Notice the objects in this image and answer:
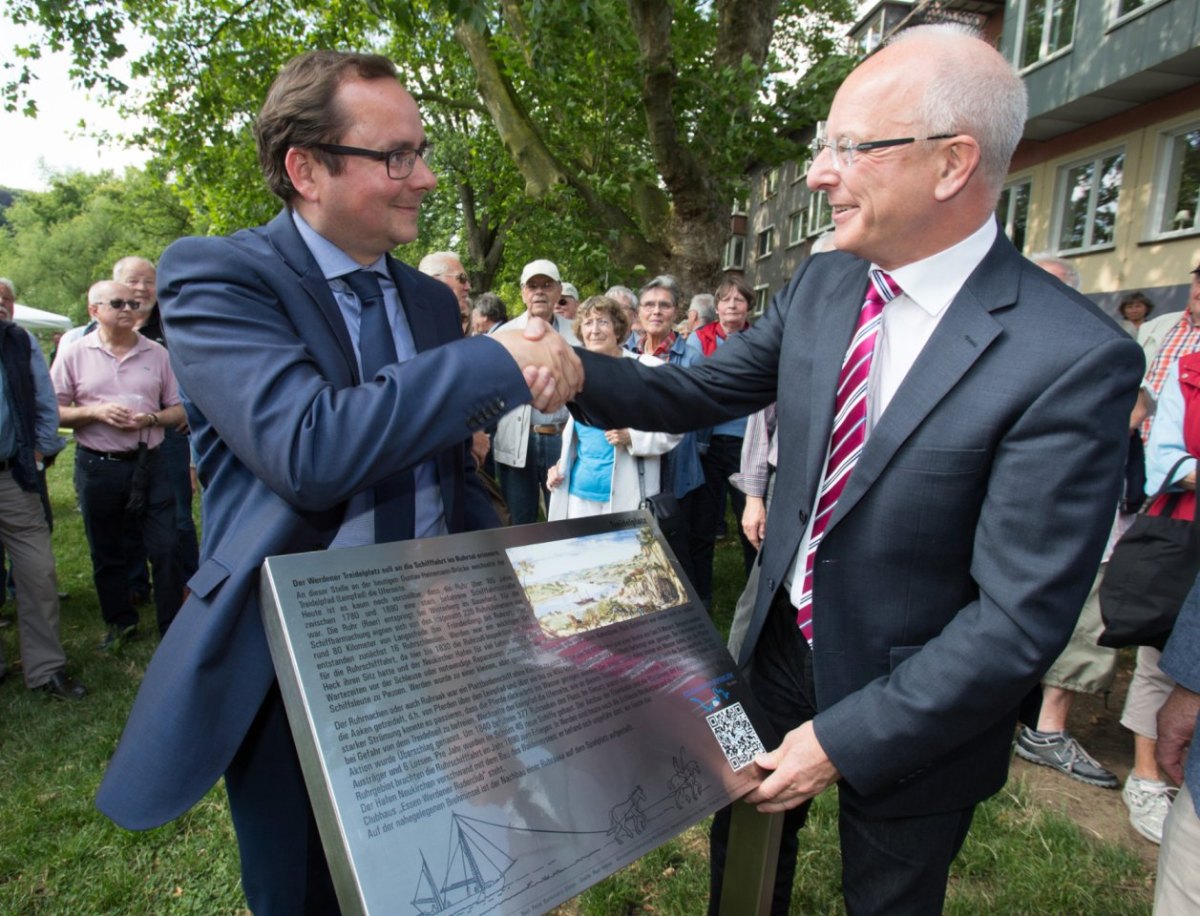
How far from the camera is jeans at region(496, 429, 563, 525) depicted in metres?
6.16

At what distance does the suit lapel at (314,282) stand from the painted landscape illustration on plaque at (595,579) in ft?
1.75

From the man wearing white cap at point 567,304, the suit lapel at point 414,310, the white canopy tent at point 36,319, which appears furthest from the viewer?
the white canopy tent at point 36,319

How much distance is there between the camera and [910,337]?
5.49 ft

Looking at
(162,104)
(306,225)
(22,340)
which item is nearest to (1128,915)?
(306,225)

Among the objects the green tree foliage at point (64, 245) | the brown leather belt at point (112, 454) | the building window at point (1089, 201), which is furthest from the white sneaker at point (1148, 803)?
the green tree foliage at point (64, 245)

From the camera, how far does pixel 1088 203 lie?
14.8 m

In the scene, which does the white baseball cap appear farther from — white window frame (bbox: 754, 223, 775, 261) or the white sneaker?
white window frame (bbox: 754, 223, 775, 261)

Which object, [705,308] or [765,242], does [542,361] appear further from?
[765,242]

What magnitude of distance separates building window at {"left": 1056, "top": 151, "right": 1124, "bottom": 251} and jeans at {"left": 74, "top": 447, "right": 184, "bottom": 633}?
15473mm

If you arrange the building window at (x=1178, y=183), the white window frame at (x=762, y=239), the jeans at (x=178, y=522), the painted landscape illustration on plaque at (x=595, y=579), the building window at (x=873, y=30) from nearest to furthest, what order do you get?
the painted landscape illustration on plaque at (x=595, y=579)
the jeans at (x=178, y=522)
the building window at (x=1178, y=183)
the building window at (x=873, y=30)
the white window frame at (x=762, y=239)

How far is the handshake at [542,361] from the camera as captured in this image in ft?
4.98

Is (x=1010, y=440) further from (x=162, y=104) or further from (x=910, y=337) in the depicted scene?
(x=162, y=104)

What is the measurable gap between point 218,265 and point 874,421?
4.49 ft

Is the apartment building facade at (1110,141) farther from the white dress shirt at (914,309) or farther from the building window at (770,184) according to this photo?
the building window at (770,184)
